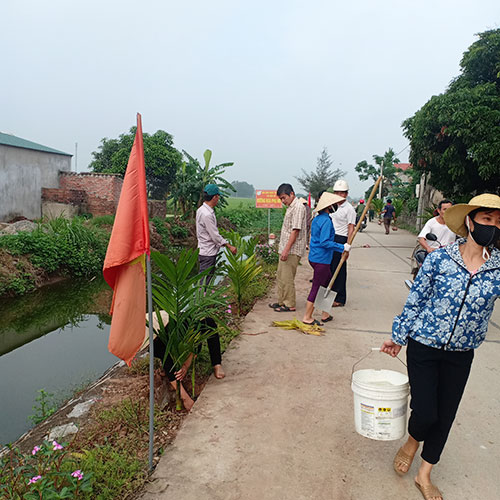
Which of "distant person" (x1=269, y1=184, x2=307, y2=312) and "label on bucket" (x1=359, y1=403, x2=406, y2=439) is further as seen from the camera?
"distant person" (x1=269, y1=184, x2=307, y2=312)

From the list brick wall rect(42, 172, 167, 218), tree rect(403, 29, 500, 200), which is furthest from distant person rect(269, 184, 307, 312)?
brick wall rect(42, 172, 167, 218)

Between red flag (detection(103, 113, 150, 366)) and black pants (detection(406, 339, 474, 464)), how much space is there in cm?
153

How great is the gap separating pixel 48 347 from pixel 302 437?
183 inches

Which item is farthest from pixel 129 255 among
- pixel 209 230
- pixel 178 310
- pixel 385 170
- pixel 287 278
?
pixel 385 170

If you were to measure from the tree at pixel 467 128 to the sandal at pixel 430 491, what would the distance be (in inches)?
356

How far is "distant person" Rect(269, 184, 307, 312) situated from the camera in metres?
4.98

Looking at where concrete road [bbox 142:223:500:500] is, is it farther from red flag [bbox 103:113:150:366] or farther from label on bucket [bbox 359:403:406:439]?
red flag [bbox 103:113:150:366]

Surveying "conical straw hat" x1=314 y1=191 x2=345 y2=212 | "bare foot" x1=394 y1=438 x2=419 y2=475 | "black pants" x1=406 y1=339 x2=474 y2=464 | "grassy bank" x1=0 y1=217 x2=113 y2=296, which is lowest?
"grassy bank" x1=0 y1=217 x2=113 y2=296

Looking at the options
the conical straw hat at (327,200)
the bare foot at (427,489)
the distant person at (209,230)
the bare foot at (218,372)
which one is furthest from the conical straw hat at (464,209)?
the distant person at (209,230)

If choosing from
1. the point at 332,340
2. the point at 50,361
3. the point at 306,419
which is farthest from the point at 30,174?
the point at 306,419

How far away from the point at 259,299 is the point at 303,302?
0.67m

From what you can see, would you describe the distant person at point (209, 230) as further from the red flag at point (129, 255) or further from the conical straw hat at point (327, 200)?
the red flag at point (129, 255)

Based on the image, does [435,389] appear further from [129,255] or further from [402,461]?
[129,255]

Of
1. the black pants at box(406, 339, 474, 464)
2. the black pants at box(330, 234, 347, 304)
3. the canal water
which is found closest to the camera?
the black pants at box(406, 339, 474, 464)
